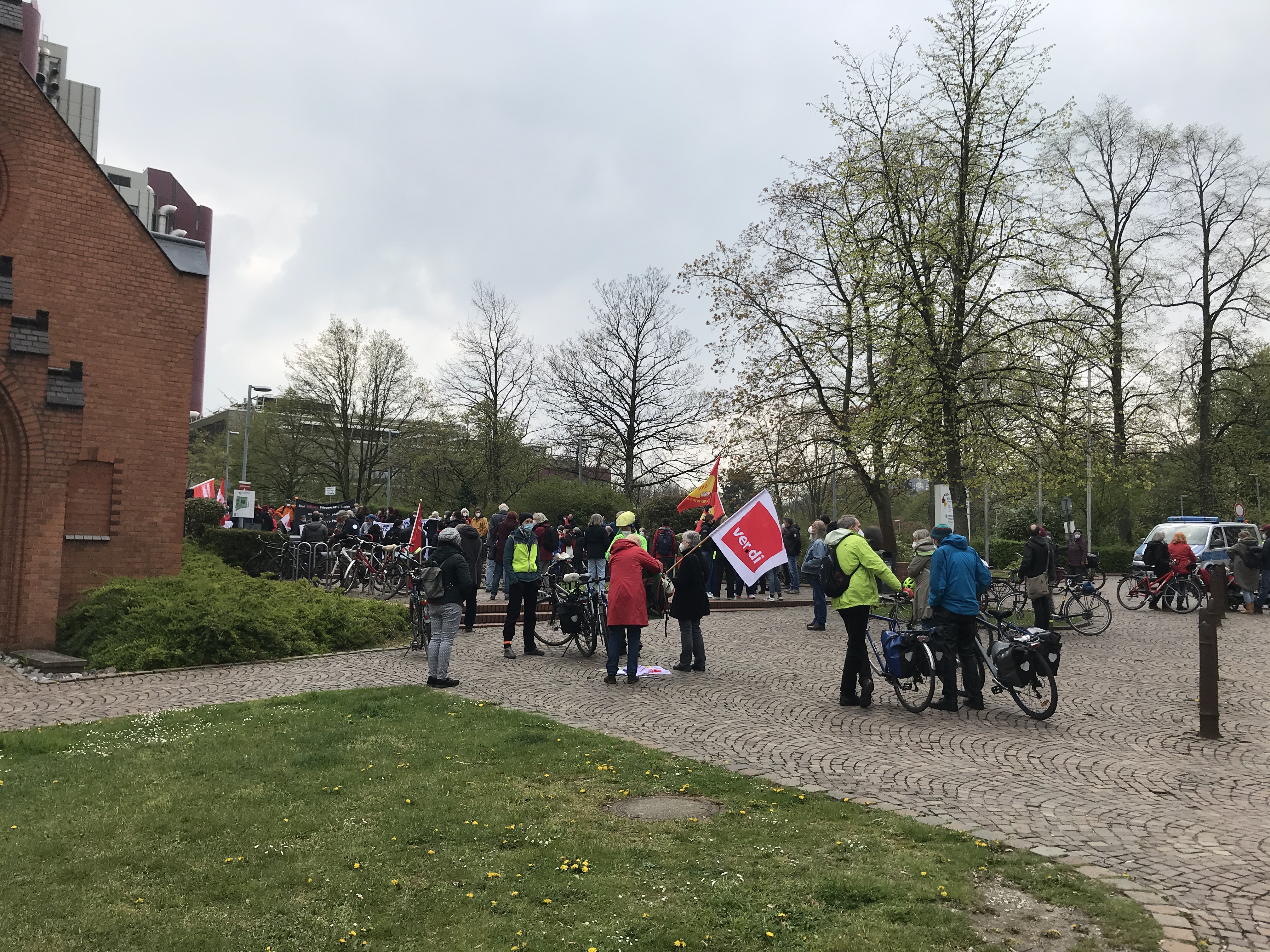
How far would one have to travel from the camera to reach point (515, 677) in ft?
37.7

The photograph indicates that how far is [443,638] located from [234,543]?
37.2 ft

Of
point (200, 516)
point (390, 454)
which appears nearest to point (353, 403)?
point (390, 454)

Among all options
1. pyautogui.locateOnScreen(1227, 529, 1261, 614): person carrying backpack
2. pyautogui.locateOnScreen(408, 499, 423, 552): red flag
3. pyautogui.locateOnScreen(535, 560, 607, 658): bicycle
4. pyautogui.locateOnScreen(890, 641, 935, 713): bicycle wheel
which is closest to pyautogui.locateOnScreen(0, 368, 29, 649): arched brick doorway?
pyautogui.locateOnScreen(408, 499, 423, 552): red flag

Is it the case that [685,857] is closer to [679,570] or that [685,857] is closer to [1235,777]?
[1235,777]

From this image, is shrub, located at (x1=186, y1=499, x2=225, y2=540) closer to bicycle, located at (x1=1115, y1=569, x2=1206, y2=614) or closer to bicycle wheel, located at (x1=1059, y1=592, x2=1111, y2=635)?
bicycle wheel, located at (x1=1059, y1=592, x2=1111, y2=635)

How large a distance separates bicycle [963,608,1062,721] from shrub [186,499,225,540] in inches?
658

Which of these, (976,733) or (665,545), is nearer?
(976,733)

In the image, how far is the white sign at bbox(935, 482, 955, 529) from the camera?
17.9 meters

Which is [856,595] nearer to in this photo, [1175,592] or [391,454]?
[1175,592]

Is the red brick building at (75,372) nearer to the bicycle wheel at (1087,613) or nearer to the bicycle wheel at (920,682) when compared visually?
→ the bicycle wheel at (920,682)

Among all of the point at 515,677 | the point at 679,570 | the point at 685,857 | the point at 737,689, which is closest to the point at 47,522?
the point at 515,677

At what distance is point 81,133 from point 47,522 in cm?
5176

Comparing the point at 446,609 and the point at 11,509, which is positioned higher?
the point at 11,509

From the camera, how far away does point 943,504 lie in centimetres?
1830
